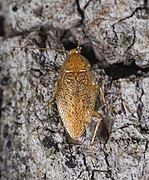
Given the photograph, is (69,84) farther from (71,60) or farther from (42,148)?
(42,148)

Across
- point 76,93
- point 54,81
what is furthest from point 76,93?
point 54,81

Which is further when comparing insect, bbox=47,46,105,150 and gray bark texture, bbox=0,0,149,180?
insect, bbox=47,46,105,150

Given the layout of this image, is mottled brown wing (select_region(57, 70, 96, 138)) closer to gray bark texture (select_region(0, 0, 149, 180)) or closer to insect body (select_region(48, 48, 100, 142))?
insect body (select_region(48, 48, 100, 142))

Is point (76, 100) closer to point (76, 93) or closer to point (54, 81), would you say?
point (76, 93)

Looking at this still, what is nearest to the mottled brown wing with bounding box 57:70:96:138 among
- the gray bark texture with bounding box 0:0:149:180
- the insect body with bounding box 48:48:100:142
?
the insect body with bounding box 48:48:100:142

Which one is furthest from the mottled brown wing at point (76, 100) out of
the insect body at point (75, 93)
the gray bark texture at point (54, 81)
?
the gray bark texture at point (54, 81)

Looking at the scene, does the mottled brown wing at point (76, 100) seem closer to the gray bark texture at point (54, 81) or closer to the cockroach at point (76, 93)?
the cockroach at point (76, 93)

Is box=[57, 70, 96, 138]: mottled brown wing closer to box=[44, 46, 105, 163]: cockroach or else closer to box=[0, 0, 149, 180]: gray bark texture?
box=[44, 46, 105, 163]: cockroach

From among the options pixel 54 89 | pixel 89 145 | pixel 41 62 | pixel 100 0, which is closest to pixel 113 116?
pixel 89 145
